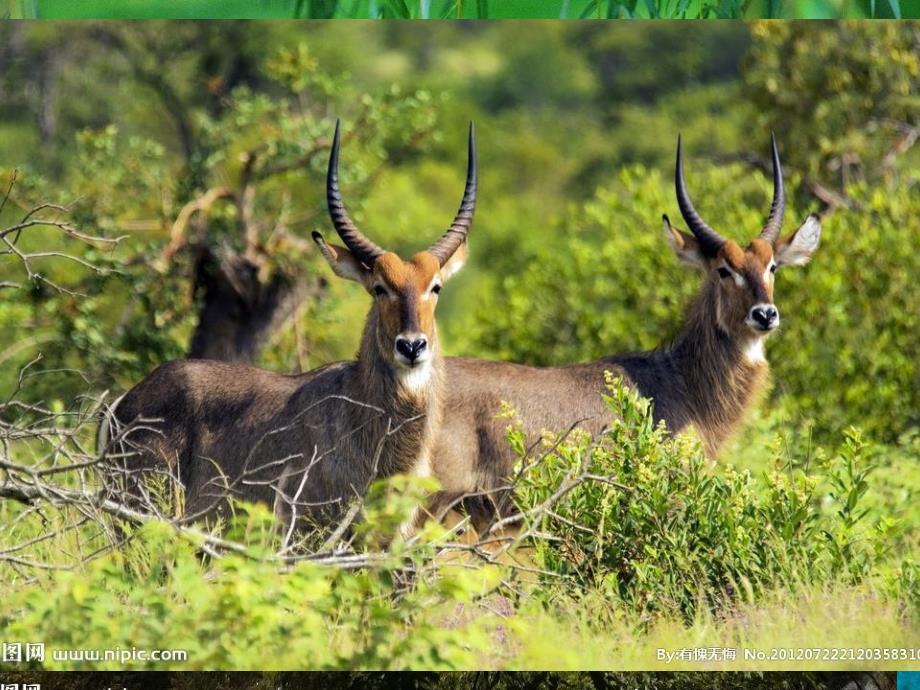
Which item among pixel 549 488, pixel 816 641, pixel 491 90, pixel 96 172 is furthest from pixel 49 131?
pixel 816 641

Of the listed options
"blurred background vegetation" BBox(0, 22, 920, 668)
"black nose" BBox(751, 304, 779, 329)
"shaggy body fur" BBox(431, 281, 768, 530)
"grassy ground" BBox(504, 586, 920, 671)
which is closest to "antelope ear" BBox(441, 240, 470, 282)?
"shaggy body fur" BBox(431, 281, 768, 530)

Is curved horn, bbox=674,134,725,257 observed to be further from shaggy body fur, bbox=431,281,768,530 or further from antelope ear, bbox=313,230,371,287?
antelope ear, bbox=313,230,371,287

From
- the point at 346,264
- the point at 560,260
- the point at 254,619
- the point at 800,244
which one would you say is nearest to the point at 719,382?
the point at 800,244

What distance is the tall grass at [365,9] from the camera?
5969 mm

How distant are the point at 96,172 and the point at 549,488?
5710mm

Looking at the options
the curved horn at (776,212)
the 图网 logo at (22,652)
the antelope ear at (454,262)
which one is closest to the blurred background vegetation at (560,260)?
the curved horn at (776,212)

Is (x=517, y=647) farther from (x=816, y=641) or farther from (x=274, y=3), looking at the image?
(x=274, y=3)

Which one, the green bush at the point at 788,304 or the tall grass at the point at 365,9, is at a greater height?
the tall grass at the point at 365,9

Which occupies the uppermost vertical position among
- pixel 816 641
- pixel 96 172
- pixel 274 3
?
pixel 274 3

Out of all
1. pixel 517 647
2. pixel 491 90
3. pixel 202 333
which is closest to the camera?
pixel 517 647

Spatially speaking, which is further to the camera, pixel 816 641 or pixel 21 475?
pixel 21 475

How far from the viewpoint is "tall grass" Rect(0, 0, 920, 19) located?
5969 mm

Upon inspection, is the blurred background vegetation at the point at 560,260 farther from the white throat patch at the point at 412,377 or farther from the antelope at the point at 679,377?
the white throat patch at the point at 412,377

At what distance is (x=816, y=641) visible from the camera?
533 centimetres
